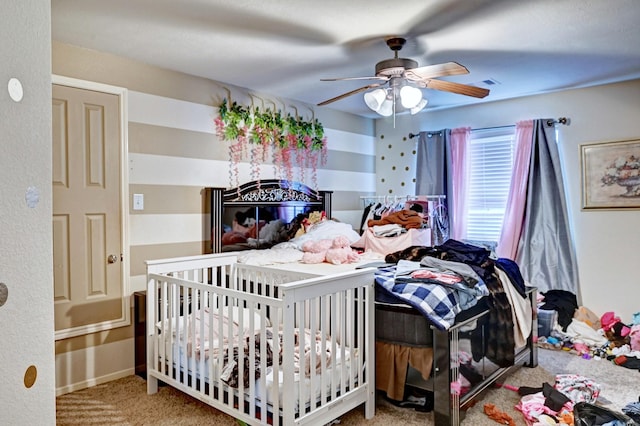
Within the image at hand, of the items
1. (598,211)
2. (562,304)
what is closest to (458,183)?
(598,211)

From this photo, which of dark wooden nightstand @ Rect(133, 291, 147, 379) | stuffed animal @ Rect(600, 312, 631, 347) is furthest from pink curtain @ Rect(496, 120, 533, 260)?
dark wooden nightstand @ Rect(133, 291, 147, 379)

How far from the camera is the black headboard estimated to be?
3.43 metres

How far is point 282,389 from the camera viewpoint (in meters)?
1.92

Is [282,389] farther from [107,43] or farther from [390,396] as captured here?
[107,43]

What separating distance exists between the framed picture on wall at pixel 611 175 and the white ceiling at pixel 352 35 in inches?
23.6

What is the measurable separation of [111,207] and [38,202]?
196cm

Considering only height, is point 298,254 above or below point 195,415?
above

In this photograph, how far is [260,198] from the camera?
378cm

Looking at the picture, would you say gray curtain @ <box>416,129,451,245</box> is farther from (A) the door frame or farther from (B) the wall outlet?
(A) the door frame

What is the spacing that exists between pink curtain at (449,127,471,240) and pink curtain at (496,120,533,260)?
45cm

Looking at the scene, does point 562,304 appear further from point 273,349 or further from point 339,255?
point 273,349

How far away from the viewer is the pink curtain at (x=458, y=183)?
4594 mm

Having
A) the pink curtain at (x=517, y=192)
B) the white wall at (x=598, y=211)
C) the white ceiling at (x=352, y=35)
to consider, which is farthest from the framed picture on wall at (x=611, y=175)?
the white ceiling at (x=352, y=35)

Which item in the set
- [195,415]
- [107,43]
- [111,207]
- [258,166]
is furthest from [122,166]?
[195,415]
